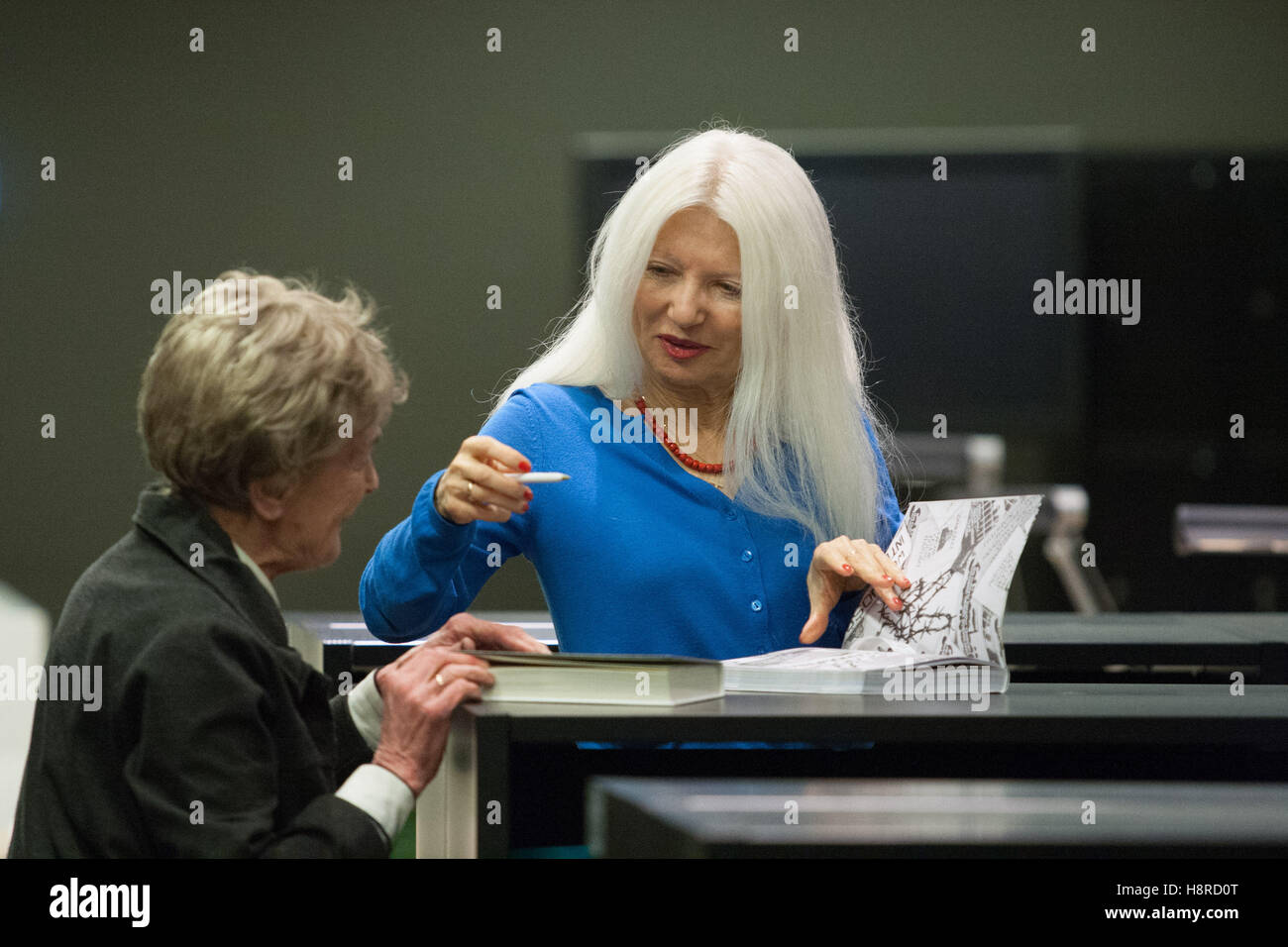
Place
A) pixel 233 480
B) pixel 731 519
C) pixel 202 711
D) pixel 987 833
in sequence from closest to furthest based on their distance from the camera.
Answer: pixel 987 833, pixel 202 711, pixel 233 480, pixel 731 519

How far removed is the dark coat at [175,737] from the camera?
4.43 ft

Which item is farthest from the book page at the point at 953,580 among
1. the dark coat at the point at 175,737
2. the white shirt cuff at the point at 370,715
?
the dark coat at the point at 175,737

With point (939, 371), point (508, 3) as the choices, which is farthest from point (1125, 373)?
point (508, 3)

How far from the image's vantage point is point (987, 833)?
1005 millimetres

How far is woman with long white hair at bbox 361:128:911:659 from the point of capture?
2076 mm

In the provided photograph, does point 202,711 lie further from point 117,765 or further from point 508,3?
point 508,3

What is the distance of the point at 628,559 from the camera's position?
6.82ft

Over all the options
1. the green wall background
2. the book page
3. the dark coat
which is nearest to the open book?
the book page

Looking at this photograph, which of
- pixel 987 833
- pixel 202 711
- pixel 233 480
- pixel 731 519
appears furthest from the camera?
pixel 731 519

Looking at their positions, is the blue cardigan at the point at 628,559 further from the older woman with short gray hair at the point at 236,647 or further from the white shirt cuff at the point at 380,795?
the white shirt cuff at the point at 380,795

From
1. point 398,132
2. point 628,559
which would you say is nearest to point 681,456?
point 628,559

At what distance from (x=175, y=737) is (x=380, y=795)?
0.22 metres

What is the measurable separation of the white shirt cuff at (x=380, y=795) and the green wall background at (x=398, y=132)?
4022 millimetres
